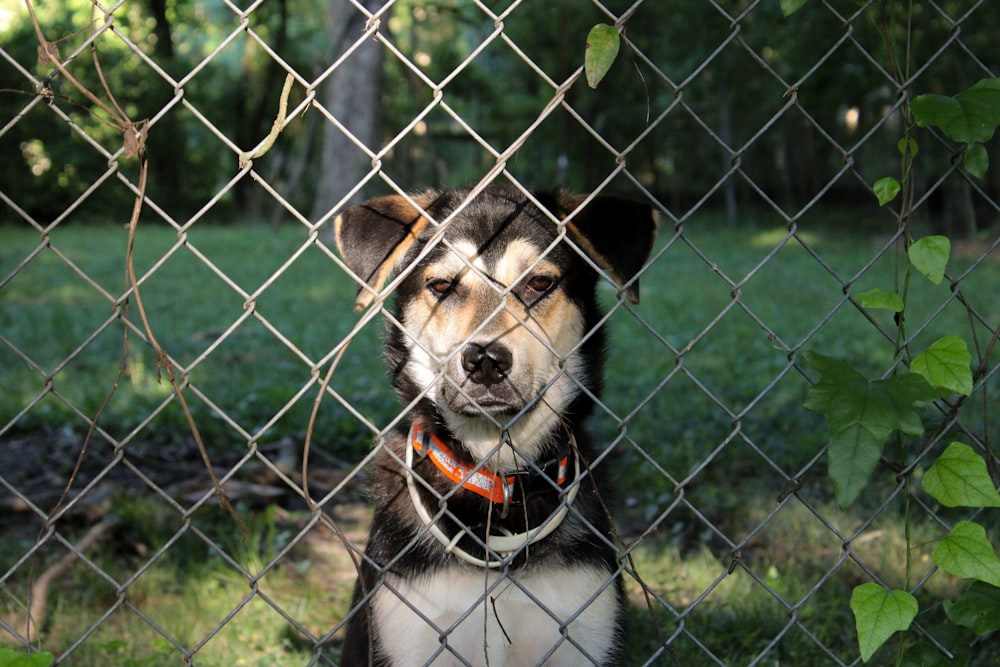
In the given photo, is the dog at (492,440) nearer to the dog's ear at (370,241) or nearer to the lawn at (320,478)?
the dog's ear at (370,241)

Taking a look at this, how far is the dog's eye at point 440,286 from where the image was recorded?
3209 millimetres

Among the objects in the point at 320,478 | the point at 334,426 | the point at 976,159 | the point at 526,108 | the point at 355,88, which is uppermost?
the point at 976,159

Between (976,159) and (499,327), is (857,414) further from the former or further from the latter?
(499,327)

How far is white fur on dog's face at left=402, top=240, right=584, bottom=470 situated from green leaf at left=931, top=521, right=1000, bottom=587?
1.20 m

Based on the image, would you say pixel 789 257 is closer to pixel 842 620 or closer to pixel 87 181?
pixel 842 620

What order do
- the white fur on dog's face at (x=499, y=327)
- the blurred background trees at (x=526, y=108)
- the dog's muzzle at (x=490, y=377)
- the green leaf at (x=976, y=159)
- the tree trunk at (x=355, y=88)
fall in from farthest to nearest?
the blurred background trees at (x=526, y=108) < the tree trunk at (x=355, y=88) < the white fur on dog's face at (x=499, y=327) < the dog's muzzle at (x=490, y=377) < the green leaf at (x=976, y=159)

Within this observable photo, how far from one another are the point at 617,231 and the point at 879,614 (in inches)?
54.6

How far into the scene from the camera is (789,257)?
1399 cm

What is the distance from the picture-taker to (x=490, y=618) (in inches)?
106

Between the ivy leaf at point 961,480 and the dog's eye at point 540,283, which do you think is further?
the dog's eye at point 540,283

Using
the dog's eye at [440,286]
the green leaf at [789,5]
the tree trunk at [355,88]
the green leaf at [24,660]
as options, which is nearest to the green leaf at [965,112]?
the green leaf at [789,5]

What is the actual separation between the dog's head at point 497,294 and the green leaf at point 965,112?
3.01 ft

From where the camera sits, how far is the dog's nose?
104 inches

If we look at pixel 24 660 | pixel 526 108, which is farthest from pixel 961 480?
pixel 526 108
